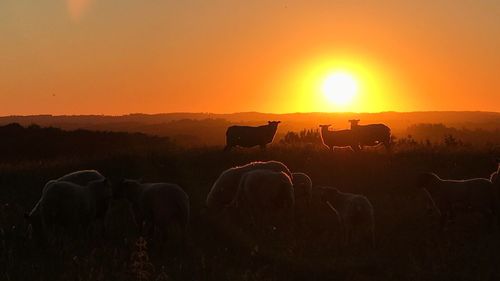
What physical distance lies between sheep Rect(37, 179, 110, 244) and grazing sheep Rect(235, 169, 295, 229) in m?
3.96

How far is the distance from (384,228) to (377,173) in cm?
657

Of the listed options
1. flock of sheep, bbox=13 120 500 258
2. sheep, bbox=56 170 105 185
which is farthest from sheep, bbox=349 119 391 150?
sheep, bbox=56 170 105 185

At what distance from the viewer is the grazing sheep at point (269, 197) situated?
14344 millimetres

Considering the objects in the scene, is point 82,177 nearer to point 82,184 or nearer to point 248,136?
point 82,184

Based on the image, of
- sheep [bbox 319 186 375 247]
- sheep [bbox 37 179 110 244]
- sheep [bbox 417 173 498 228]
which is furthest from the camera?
sheep [bbox 417 173 498 228]

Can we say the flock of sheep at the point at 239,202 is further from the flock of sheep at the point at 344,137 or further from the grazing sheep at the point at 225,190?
the flock of sheep at the point at 344,137

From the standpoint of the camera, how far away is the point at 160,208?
12.3m

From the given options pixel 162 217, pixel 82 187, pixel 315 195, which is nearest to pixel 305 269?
pixel 162 217

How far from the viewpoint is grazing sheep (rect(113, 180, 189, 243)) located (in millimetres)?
12281

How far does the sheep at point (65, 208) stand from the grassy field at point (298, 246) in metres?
0.68

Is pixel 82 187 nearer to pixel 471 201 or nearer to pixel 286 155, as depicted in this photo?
pixel 471 201

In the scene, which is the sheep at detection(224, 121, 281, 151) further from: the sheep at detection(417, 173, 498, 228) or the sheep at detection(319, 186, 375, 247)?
the sheep at detection(319, 186, 375, 247)

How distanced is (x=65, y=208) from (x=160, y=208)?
2.19m

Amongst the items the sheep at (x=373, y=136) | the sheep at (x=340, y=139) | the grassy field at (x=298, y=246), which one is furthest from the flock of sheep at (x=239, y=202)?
the sheep at (x=373, y=136)
